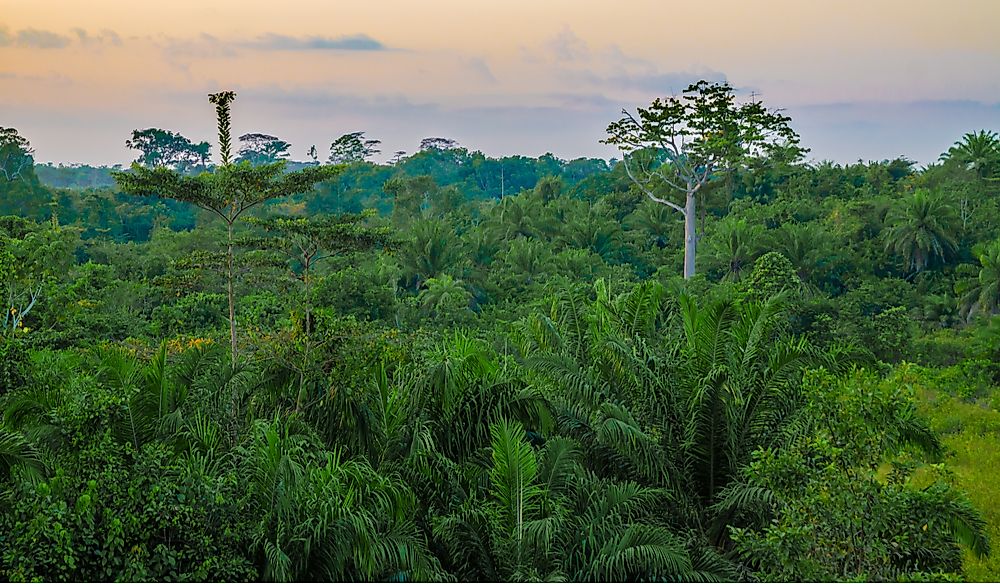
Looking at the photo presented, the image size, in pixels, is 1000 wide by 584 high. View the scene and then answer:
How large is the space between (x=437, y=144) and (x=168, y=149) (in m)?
20.4

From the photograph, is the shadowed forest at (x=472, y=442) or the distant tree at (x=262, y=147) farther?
the distant tree at (x=262, y=147)

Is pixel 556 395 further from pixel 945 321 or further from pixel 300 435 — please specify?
pixel 945 321

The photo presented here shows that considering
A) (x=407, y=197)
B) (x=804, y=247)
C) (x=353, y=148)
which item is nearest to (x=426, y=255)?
(x=804, y=247)

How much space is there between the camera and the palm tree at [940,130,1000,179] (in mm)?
34125

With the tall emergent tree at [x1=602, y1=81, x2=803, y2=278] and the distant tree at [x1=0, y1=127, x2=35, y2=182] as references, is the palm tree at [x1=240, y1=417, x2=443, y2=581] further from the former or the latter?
the distant tree at [x1=0, y1=127, x2=35, y2=182]

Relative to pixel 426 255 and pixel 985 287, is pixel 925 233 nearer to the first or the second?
pixel 985 287

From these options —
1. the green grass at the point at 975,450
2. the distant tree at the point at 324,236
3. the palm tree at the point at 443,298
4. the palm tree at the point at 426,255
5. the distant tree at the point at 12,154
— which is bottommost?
the green grass at the point at 975,450

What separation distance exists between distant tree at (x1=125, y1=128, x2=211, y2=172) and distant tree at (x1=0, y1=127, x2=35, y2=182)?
50.4 ft

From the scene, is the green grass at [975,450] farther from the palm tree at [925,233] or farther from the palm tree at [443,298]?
the palm tree at [443,298]

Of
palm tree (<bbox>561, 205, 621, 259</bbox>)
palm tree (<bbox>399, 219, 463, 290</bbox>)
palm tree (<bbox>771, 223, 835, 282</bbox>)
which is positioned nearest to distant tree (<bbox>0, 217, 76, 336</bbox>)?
palm tree (<bbox>399, 219, 463, 290</bbox>)

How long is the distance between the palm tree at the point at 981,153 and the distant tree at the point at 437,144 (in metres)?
41.1

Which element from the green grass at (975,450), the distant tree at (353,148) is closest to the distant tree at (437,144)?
the distant tree at (353,148)

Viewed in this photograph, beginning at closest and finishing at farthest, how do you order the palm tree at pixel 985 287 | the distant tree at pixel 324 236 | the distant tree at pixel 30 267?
the distant tree at pixel 324 236 < the distant tree at pixel 30 267 < the palm tree at pixel 985 287

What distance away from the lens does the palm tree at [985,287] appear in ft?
76.8
